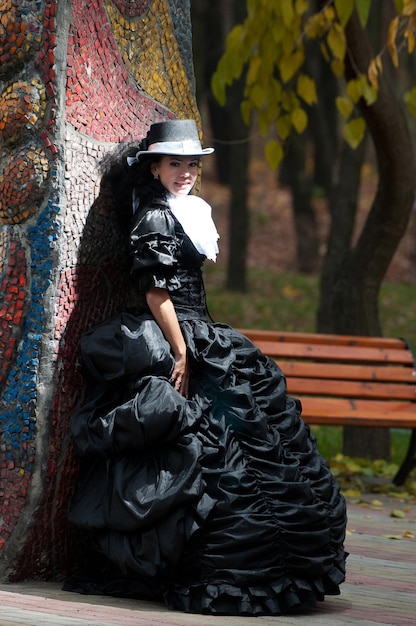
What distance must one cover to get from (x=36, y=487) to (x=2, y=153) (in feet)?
4.27

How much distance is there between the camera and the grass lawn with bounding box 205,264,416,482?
14.3 metres

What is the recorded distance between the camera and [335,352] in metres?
6.94

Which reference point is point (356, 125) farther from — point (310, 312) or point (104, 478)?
point (310, 312)

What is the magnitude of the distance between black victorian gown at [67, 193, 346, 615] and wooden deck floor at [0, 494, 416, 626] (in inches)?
4.2

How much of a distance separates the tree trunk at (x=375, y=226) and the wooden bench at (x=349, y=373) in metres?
0.73

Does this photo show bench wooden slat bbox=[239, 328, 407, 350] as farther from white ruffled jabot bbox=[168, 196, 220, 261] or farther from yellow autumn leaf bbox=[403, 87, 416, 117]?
white ruffled jabot bbox=[168, 196, 220, 261]

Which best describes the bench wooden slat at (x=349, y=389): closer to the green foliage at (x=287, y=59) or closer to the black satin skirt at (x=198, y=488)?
the green foliage at (x=287, y=59)

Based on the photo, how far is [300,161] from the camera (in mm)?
16656

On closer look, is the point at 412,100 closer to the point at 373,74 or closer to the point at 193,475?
the point at 373,74

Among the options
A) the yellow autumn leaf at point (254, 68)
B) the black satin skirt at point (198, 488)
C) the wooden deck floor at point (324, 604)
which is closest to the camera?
the wooden deck floor at point (324, 604)

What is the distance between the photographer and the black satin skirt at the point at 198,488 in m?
3.93

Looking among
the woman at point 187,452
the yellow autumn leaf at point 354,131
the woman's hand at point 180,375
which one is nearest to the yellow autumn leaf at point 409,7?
the yellow autumn leaf at point 354,131

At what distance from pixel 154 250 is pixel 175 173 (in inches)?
15.3

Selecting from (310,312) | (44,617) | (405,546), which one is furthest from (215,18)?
(44,617)
